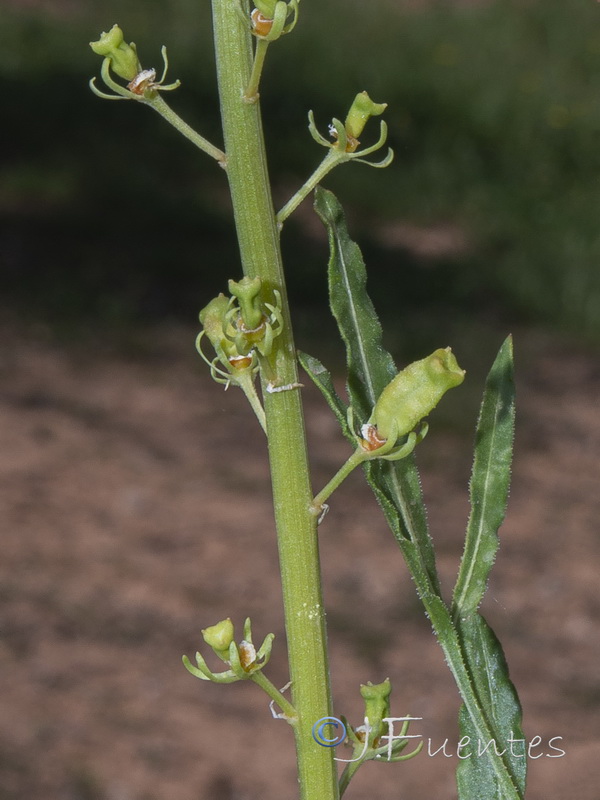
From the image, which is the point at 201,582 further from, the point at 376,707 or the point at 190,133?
the point at 190,133

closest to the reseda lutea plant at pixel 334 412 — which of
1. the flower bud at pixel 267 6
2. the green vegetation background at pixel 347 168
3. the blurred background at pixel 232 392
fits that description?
the flower bud at pixel 267 6

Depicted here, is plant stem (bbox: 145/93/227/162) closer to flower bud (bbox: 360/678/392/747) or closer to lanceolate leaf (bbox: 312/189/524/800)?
lanceolate leaf (bbox: 312/189/524/800)

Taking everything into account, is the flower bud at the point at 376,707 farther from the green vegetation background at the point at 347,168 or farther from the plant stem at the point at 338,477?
the green vegetation background at the point at 347,168

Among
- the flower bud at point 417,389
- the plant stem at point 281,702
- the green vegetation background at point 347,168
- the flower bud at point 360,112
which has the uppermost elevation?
the green vegetation background at point 347,168

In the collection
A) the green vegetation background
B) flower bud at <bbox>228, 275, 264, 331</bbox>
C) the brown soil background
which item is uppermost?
the green vegetation background

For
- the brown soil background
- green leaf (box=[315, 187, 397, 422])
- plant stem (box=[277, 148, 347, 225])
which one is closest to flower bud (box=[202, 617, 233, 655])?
green leaf (box=[315, 187, 397, 422])

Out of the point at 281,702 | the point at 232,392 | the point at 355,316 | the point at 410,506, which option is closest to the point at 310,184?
the point at 355,316

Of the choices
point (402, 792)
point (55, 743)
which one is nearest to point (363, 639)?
point (402, 792)
